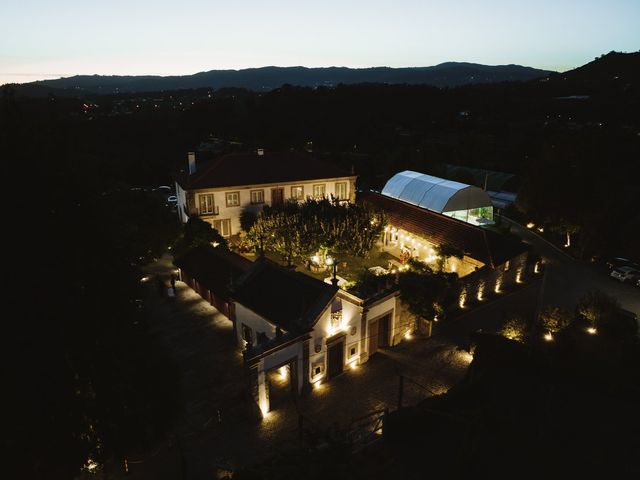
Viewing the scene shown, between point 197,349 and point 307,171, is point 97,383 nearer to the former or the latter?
point 197,349

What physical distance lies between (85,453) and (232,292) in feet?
37.2

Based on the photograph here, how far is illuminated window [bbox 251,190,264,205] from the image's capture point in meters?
38.2

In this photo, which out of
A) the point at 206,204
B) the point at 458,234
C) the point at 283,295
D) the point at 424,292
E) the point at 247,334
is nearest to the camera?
the point at 283,295

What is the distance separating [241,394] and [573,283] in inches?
958

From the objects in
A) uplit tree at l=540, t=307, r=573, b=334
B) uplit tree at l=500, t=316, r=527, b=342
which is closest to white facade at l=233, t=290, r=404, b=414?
uplit tree at l=500, t=316, r=527, b=342

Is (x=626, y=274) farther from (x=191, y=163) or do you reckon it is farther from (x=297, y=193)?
(x=191, y=163)

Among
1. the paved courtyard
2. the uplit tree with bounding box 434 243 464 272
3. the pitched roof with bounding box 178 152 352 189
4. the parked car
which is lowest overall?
the paved courtyard

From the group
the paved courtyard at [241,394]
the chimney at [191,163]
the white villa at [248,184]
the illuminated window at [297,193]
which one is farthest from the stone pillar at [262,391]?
the chimney at [191,163]

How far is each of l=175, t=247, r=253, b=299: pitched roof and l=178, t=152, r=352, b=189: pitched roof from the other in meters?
7.92

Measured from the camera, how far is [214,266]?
1093 inches

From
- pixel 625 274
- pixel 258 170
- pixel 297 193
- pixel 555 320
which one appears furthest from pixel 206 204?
pixel 625 274

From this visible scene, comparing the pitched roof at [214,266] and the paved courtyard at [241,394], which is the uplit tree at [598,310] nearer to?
the paved courtyard at [241,394]

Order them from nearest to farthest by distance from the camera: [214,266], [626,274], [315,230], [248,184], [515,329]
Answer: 1. [515,329]
2. [214,266]
3. [315,230]
4. [626,274]
5. [248,184]

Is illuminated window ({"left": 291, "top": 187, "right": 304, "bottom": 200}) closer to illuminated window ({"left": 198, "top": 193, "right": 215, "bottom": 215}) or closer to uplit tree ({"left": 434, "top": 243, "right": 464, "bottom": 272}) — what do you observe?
illuminated window ({"left": 198, "top": 193, "right": 215, "bottom": 215})
